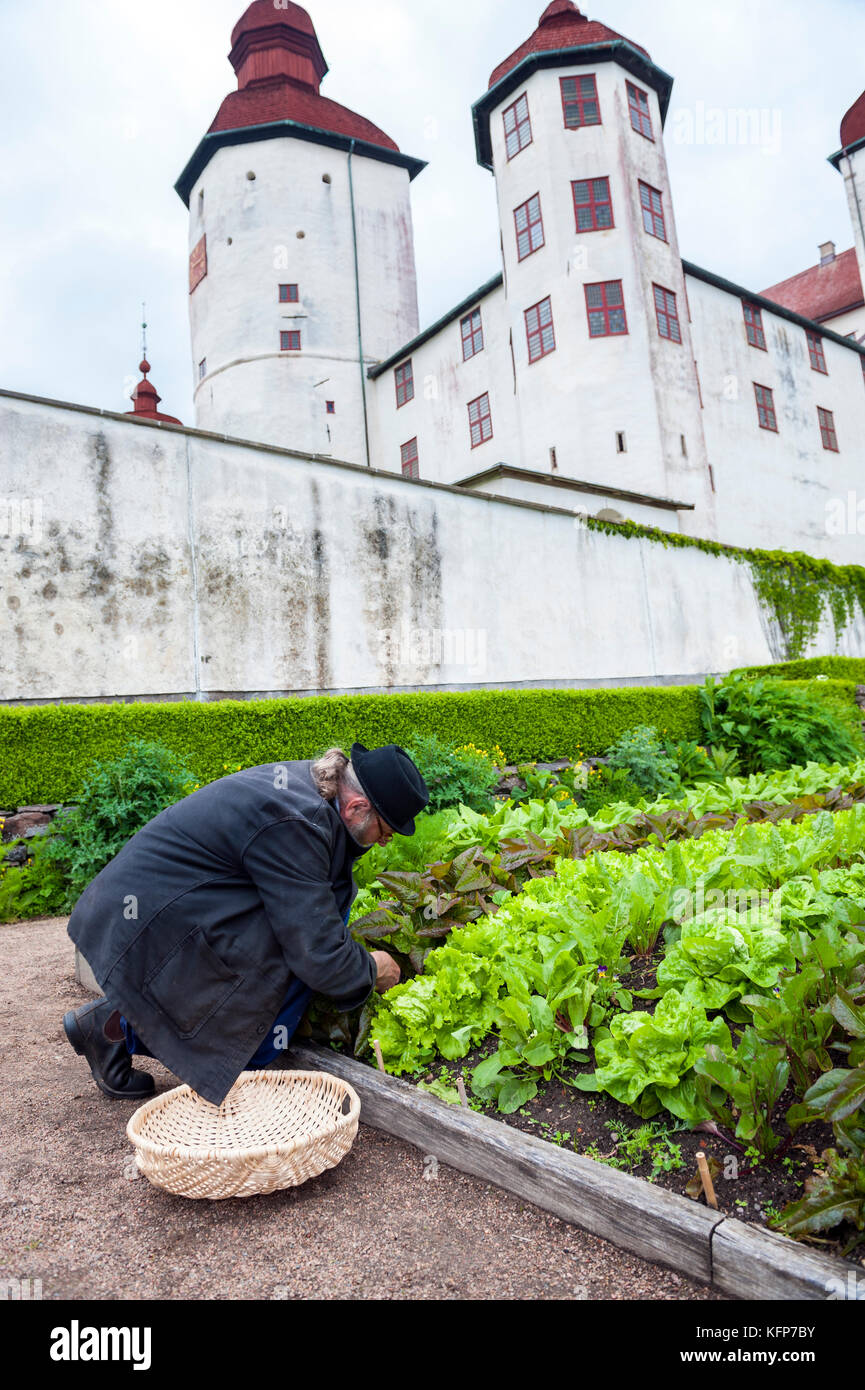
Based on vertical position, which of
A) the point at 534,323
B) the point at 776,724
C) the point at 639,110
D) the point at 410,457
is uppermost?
the point at 639,110

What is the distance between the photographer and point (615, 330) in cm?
2058

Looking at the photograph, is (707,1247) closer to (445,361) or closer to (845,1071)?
(845,1071)

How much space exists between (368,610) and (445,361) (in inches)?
673

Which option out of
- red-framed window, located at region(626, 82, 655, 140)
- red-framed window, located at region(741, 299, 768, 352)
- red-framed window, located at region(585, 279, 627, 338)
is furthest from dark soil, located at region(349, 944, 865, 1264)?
red-framed window, located at region(741, 299, 768, 352)

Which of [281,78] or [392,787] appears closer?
[392,787]

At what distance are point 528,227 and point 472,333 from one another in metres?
3.57

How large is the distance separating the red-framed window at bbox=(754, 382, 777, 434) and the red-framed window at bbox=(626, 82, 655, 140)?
24.3 ft

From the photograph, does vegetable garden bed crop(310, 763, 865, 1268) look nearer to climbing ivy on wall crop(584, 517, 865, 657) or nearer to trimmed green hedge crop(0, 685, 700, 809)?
trimmed green hedge crop(0, 685, 700, 809)

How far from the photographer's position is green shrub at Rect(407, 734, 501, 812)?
26.7ft

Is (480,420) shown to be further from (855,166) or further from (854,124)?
(854,124)

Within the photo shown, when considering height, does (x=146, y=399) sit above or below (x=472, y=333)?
above

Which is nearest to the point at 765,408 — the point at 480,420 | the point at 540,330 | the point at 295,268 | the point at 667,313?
the point at 667,313

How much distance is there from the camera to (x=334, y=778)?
10.1ft

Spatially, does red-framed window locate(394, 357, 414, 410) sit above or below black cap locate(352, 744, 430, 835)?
above
